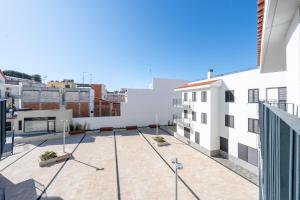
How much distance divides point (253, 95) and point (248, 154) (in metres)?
5.59

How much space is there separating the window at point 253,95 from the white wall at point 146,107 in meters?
22.8

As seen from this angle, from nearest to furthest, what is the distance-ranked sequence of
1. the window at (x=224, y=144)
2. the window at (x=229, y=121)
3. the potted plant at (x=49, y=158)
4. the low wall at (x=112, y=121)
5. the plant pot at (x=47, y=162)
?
the plant pot at (x=47, y=162) < the potted plant at (x=49, y=158) < the window at (x=229, y=121) < the window at (x=224, y=144) < the low wall at (x=112, y=121)

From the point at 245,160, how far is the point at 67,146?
69.7ft

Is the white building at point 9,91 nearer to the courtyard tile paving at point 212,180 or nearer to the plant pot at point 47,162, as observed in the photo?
the plant pot at point 47,162

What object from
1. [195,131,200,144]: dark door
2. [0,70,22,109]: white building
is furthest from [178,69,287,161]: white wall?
[0,70,22,109]: white building

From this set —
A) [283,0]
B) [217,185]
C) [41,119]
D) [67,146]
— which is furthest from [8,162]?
[283,0]

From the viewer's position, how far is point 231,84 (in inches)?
688

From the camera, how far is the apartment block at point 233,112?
14105 millimetres

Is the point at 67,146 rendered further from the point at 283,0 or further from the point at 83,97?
the point at 283,0

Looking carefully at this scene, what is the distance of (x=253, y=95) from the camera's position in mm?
15023

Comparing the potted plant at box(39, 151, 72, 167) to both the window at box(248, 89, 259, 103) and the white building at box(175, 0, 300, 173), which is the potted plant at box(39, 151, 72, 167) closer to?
the white building at box(175, 0, 300, 173)

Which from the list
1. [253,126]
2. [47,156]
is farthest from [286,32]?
[47,156]

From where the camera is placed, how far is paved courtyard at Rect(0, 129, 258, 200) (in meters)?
11.6

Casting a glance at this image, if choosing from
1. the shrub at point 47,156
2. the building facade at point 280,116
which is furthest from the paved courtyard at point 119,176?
the building facade at point 280,116
